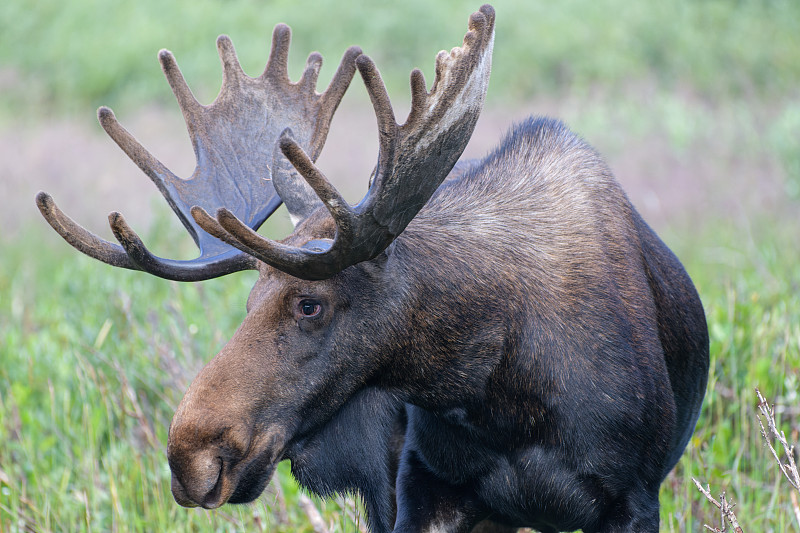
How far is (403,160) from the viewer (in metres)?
2.45

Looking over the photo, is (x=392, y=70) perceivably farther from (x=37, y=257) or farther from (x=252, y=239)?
(x=252, y=239)

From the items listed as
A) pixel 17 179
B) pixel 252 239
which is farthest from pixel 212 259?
pixel 17 179

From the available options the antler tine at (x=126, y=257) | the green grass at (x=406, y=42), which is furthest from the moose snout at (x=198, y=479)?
the green grass at (x=406, y=42)

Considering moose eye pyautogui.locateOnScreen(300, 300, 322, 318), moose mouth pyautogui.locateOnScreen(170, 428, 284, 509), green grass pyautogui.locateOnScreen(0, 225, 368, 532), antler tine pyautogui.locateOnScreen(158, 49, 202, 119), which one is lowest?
green grass pyautogui.locateOnScreen(0, 225, 368, 532)

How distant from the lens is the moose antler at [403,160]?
7.77 ft

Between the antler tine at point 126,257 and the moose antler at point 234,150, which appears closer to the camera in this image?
the antler tine at point 126,257

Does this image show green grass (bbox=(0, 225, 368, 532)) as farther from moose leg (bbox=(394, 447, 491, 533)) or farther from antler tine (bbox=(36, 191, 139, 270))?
antler tine (bbox=(36, 191, 139, 270))

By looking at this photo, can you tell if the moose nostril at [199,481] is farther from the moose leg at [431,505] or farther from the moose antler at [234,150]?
the moose leg at [431,505]

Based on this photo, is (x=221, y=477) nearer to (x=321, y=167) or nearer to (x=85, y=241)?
(x=85, y=241)

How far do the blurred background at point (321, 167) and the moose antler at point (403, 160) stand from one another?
965 millimetres

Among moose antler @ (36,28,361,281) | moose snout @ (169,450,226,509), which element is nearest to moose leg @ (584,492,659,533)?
moose snout @ (169,450,226,509)

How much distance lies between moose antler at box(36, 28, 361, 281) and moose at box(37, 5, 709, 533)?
0.01 metres

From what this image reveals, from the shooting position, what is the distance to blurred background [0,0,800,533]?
3.85 metres

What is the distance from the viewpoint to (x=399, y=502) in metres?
2.99
